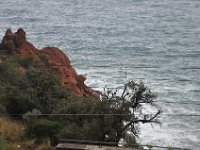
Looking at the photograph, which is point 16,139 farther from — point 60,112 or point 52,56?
point 52,56

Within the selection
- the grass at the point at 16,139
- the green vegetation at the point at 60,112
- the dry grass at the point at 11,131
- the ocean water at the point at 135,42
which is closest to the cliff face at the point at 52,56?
the ocean water at the point at 135,42

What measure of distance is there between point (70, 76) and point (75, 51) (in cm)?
2114

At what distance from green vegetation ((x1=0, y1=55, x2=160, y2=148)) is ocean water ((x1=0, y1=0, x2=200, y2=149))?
272 cm

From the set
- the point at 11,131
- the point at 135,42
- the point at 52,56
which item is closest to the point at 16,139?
the point at 11,131

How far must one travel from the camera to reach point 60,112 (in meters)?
23.3

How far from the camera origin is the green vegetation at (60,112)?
2027 centimetres

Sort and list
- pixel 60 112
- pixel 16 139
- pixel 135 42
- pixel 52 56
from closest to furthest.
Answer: pixel 16 139, pixel 60 112, pixel 52 56, pixel 135 42

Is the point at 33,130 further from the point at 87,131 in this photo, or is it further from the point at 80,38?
the point at 80,38

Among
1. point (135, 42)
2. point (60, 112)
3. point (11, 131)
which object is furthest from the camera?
point (135, 42)

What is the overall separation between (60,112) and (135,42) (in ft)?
172

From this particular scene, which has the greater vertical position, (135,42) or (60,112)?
(135,42)

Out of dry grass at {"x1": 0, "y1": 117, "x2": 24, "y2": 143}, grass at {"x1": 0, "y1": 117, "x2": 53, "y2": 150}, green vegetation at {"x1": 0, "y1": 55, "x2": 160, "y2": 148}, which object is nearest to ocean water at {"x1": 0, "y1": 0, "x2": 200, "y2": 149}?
green vegetation at {"x1": 0, "y1": 55, "x2": 160, "y2": 148}

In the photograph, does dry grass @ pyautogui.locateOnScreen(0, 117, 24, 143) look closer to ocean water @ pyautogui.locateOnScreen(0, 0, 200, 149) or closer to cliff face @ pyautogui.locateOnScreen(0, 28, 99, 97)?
ocean water @ pyautogui.locateOnScreen(0, 0, 200, 149)

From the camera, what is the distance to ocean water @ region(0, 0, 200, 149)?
42.7 meters
